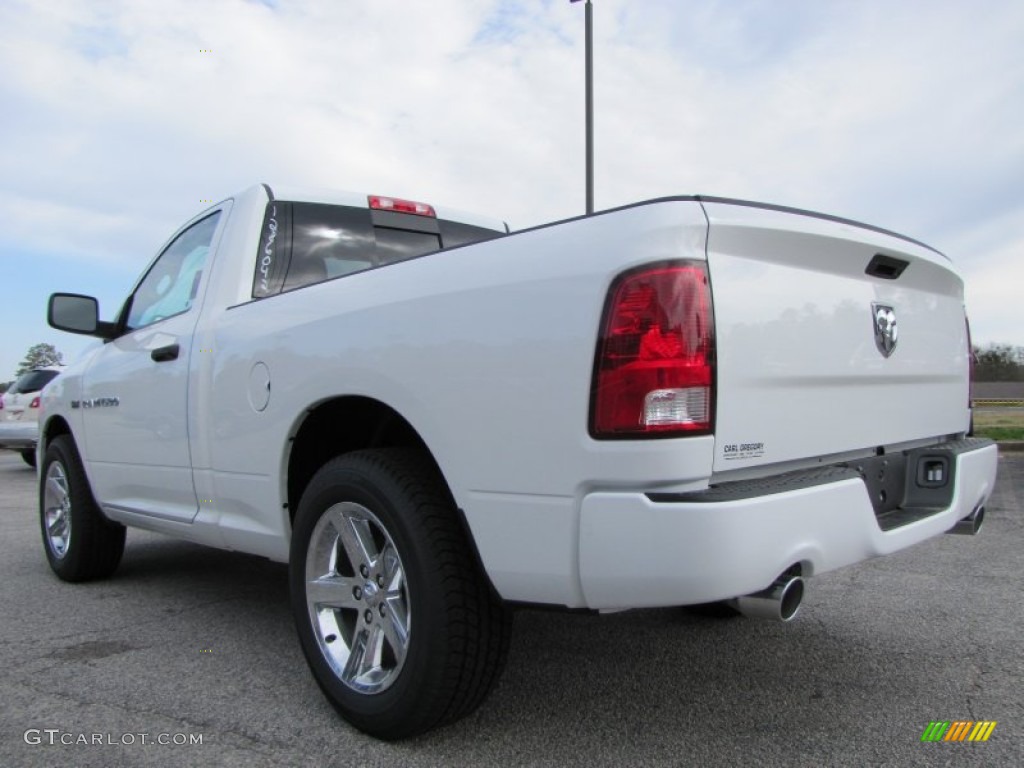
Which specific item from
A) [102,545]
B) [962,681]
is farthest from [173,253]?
[962,681]

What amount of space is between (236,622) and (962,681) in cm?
292

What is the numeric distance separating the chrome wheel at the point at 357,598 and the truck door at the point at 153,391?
39.4 inches

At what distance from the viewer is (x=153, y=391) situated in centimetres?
360

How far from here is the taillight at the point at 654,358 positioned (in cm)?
185

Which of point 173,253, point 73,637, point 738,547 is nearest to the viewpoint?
point 738,547

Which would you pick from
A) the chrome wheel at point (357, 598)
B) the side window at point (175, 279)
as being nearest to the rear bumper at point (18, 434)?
the side window at point (175, 279)

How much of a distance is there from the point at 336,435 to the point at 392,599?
778mm

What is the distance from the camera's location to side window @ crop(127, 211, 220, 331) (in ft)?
12.2

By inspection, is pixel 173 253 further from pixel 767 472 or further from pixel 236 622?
pixel 767 472

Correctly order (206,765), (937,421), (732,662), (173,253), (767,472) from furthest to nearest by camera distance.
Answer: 1. (173,253)
2. (732,662)
3. (937,421)
4. (206,765)
5. (767,472)

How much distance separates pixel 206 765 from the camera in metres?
2.26

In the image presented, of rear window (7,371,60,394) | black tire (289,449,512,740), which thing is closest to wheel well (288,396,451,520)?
black tire (289,449,512,740)

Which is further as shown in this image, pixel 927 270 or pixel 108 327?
pixel 108 327

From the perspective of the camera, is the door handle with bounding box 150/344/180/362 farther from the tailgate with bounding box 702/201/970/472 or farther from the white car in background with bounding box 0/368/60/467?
the white car in background with bounding box 0/368/60/467
